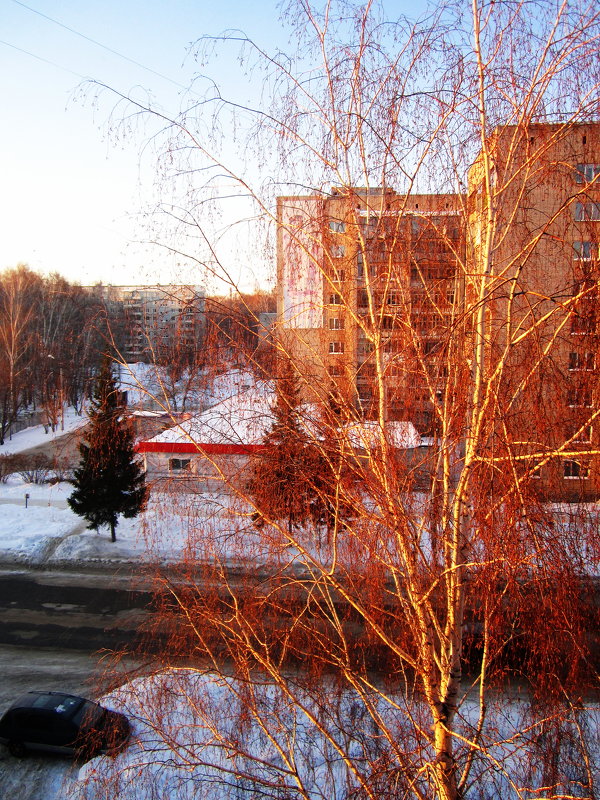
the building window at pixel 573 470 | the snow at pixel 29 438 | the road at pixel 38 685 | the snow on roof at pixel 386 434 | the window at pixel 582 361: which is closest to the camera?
the window at pixel 582 361

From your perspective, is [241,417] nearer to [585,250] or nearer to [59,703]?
[585,250]

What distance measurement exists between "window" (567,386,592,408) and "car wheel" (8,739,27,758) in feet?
24.8

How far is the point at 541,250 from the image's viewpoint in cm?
284

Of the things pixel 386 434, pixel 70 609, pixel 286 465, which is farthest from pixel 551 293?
pixel 70 609

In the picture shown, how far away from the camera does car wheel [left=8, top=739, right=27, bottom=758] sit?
644cm

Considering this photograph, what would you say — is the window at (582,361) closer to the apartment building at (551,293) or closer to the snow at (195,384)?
the apartment building at (551,293)

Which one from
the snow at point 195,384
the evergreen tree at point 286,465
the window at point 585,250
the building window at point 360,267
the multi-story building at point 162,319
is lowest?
the evergreen tree at point 286,465

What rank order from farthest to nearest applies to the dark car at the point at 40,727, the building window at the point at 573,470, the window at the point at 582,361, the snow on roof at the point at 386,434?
the dark car at the point at 40,727, the snow on roof at the point at 386,434, the building window at the point at 573,470, the window at the point at 582,361

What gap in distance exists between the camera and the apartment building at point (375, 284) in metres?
2.71

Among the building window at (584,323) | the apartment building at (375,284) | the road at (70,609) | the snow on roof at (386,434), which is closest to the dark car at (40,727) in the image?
the road at (70,609)

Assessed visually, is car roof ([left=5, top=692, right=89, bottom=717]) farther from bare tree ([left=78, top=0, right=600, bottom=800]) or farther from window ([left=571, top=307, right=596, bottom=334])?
window ([left=571, top=307, right=596, bottom=334])

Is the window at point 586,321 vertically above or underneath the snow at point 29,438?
above

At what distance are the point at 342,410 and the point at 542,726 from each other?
1683 millimetres

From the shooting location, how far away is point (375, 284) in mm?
2857
